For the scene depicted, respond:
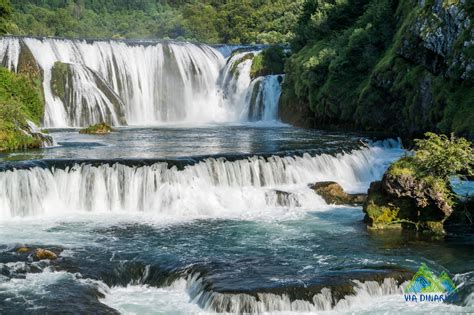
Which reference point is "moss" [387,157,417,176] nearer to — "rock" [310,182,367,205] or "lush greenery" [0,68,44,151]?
"rock" [310,182,367,205]

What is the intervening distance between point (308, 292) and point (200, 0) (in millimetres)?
109887

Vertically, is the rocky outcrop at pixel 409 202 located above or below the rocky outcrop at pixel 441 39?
below

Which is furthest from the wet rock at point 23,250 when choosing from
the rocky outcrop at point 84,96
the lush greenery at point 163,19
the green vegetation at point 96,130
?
the lush greenery at point 163,19

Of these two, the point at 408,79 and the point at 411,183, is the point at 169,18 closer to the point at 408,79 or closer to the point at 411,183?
the point at 408,79

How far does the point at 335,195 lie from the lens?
83.7 ft

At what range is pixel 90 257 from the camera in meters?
17.8

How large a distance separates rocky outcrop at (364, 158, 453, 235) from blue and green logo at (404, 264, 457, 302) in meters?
4.53

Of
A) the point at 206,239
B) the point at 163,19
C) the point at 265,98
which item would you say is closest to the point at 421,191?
the point at 206,239

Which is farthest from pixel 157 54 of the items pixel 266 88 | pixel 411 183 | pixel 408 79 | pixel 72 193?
pixel 411 183

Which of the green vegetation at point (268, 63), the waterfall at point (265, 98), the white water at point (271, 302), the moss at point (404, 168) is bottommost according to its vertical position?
the white water at point (271, 302)

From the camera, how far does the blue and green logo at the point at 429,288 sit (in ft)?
51.0

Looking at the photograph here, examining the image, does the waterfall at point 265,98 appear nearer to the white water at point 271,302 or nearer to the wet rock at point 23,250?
the wet rock at point 23,250

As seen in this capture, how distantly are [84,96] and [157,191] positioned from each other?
77.3 feet

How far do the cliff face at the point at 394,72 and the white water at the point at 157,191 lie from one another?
381 inches
